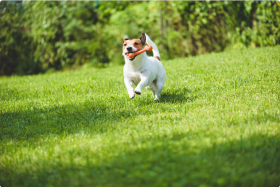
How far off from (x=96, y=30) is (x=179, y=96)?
7.84 meters

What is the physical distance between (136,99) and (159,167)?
2295 mm

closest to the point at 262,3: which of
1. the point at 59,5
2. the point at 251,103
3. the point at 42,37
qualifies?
the point at 251,103

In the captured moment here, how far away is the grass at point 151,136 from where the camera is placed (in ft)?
5.95

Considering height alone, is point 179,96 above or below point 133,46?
below

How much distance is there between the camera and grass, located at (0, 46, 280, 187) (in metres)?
1.81

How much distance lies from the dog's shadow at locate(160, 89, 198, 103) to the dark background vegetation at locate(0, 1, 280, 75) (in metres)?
6.46

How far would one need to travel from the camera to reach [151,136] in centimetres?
247

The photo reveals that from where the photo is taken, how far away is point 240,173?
1.76m

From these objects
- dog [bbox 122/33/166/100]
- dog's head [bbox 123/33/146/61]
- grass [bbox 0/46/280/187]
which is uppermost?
dog's head [bbox 123/33/146/61]

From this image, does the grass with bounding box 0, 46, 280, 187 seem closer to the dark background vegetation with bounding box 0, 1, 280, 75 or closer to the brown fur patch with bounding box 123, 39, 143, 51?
the brown fur patch with bounding box 123, 39, 143, 51

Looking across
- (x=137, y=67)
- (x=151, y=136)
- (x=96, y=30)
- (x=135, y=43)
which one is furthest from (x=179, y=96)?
(x=96, y=30)

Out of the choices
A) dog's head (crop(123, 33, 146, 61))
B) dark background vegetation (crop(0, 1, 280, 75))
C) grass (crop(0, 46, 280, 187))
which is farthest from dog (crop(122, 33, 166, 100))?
dark background vegetation (crop(0, 1, 280, 75))

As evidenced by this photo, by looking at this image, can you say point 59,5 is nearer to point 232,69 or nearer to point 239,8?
point 239,8

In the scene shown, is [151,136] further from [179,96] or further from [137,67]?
[179,96]
